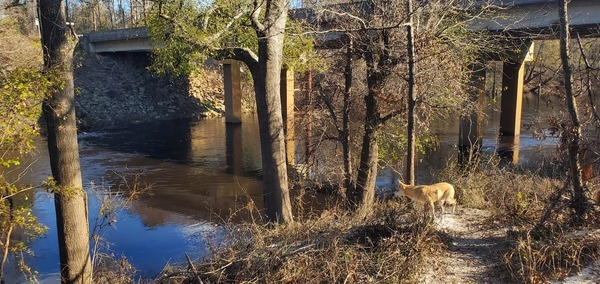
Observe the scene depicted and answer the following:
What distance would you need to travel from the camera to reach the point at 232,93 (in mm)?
34781

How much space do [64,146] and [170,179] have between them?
11.7 m

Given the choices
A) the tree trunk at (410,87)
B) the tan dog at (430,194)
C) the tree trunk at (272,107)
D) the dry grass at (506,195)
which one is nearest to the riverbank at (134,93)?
the tree trunk at (272,107)

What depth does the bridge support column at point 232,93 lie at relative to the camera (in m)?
34.2

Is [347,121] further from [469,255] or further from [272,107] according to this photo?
[469,255]

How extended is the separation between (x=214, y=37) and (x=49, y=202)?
9.56 m

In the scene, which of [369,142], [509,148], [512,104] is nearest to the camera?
[369,142]

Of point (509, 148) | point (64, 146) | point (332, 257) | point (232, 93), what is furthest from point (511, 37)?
point (232, 93)

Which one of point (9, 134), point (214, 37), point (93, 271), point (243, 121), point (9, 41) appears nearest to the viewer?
point (9, 134)

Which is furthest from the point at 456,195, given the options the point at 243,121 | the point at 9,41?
the point at 243,121

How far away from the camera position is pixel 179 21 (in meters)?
8.61

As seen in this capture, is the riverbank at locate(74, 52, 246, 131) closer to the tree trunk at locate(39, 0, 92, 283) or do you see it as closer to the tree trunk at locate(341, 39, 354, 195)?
the tree trunk at locate(341, 39, 354, 195)

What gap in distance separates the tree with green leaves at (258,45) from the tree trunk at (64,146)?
6.83ft

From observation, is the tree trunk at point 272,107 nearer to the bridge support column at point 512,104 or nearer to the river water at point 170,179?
the river water at point 170,179

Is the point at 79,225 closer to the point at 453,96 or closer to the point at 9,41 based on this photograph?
the point at 453,96
